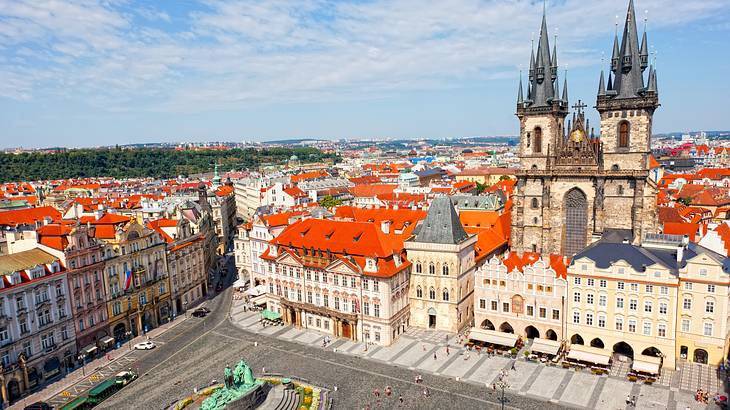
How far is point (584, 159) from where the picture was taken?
8594 centimetres

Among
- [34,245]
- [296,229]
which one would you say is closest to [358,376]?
[296,229]

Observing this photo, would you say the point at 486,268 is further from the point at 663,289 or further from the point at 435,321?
the point at 663,289

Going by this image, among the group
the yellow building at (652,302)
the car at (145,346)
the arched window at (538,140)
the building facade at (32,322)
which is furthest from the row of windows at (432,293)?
the building facade at (32,322)

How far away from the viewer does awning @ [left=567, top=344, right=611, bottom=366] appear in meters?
62.2

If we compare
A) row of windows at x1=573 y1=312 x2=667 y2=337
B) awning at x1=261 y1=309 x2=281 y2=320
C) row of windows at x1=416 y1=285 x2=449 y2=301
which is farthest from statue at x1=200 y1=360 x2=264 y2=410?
row of windows at x1=573 y1=312 x2=667 y2=337

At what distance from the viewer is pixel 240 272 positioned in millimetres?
104938

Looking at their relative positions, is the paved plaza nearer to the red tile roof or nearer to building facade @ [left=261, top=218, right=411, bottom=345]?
building facade @ [left=261, top=218, right=411, bottom=345]

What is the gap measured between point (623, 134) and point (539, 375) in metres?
43.8

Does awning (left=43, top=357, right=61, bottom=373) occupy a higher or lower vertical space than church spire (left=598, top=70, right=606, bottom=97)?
lower

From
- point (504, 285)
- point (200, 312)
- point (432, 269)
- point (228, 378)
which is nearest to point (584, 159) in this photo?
point (504, 285)

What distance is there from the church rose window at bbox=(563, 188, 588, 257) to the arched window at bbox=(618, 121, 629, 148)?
983 cm

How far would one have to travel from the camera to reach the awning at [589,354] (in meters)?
62.2

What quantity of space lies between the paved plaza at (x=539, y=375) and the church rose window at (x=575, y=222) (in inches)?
1108

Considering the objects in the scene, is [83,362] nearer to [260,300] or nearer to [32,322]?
[32,322]
